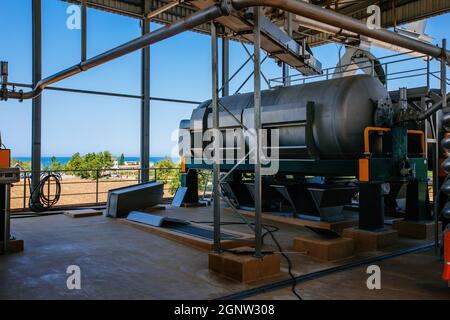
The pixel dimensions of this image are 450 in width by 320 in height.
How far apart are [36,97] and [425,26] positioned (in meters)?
14.3

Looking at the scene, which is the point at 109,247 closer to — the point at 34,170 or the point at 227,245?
the point at 227,245

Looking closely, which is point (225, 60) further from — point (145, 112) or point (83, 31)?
point (83, 31)

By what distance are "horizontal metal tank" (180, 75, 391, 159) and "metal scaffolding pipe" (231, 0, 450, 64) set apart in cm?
112

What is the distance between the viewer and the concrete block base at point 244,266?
15.5 feet

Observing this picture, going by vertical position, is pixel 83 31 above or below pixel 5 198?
above

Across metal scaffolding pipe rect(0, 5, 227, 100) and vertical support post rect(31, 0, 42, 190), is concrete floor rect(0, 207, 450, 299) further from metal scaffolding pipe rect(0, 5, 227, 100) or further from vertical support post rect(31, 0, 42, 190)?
vertical support post rect(31, 0, 42, 190)

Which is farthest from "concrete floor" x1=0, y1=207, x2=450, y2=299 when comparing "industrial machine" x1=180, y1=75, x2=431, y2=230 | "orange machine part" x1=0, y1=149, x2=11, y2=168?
"orange machine part" x1=0, y1=149, x2=11, y2=168

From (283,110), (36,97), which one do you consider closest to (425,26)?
(283,110)

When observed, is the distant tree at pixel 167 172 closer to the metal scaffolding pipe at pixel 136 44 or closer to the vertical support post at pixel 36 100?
the vertical support post at pixel 36 100

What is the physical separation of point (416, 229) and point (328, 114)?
2.87 m

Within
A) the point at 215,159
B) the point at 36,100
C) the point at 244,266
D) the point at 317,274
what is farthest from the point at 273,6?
the point at 36,100

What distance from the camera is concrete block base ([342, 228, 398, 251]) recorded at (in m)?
6.53

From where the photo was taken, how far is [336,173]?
24.4 feet

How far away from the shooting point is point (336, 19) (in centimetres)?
544
